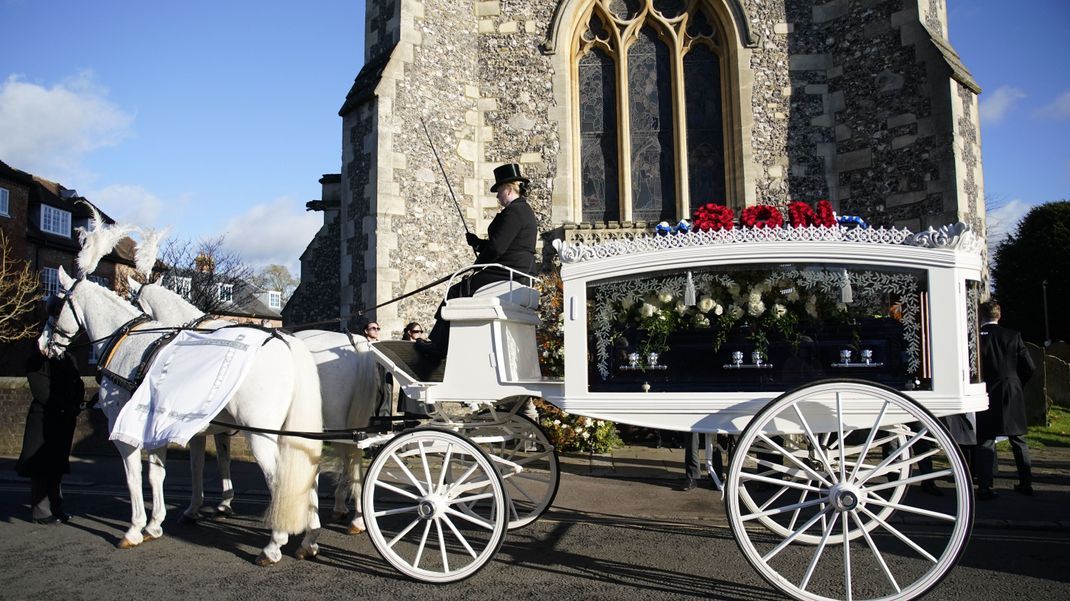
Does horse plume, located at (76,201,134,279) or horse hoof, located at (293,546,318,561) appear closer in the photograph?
horse hoof, located at (293,546,318,561)

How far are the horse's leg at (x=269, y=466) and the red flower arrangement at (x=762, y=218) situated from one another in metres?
3.27

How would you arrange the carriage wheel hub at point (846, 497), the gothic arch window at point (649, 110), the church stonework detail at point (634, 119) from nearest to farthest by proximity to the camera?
the carriage wheel hub at point (846, 497), the church stonework detail at point (634, 119), the gothic arch window at point (649, 110)

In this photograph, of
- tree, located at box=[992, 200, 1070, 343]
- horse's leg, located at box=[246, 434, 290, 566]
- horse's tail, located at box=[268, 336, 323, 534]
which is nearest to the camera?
horse's tail, located at box=[268, 336, 323, 534]

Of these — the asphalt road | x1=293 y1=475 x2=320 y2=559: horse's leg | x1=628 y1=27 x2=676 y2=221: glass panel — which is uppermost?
x1=628 y1=27 x2=676 y2=221: glass panel

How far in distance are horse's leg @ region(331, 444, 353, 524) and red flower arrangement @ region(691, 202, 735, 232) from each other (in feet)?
10.1

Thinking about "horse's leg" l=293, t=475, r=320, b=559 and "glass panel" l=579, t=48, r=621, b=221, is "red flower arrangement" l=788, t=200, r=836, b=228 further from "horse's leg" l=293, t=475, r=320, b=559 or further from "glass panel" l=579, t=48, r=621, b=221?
"glass panel" l=579, t=48, r=621, b=221

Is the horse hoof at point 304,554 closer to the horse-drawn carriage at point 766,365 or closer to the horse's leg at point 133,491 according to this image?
the horse-drawn carriage at point 766,365

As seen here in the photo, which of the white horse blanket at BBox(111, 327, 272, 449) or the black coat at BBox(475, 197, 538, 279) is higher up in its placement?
the black coat at BBox(475, 197, 538, 279)

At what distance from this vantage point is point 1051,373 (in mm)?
13273

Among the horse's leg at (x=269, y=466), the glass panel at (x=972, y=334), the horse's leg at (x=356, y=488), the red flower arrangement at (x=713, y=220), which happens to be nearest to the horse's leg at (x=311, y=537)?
the horse's leg at (x=269, y=466)

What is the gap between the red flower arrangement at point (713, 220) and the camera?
423 centimetres

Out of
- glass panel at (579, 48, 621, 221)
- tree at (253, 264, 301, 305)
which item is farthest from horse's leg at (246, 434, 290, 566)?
tree at (253, 264, 301, 305)

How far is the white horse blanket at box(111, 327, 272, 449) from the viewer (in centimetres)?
448

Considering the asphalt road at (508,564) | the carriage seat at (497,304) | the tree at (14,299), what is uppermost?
the tree at (14,299)
